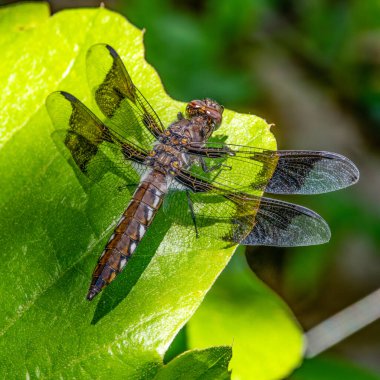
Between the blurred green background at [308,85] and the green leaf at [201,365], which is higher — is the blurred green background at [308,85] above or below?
below

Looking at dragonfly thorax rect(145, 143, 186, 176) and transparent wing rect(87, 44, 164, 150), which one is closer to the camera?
transparent wing rect(87, 44, 164, 150)

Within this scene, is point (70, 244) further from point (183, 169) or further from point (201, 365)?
point (183, 169)

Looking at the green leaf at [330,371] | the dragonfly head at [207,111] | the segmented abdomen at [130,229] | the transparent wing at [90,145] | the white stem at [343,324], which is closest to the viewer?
the segmented abdomen at [130,229]

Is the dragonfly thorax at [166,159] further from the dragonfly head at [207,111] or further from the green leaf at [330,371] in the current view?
the green leaf at [330,371]

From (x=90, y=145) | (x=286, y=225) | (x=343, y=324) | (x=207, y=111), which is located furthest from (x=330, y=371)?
(x=90, y=145)

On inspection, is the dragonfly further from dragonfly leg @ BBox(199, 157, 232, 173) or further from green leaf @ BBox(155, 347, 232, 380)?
green leaf @ BBox(155, 347, 232, 380)

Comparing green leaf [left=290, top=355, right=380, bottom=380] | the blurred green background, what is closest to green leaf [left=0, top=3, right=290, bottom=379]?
green leaf [left=290, top=355, right=380, bottom=380]

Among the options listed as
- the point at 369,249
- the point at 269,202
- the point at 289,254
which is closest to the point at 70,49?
the point at 269,202

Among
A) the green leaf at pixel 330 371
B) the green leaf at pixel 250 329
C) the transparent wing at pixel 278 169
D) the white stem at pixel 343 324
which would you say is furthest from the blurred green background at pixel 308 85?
the transparent wing at pixel 278 169
